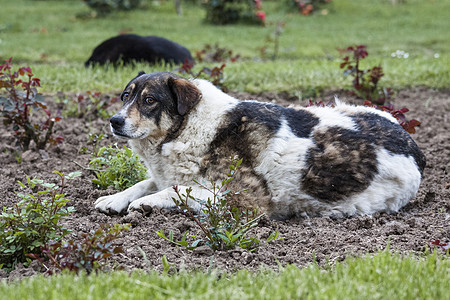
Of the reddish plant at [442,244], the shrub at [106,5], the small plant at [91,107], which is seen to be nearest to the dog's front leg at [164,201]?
the reddish plant at [442,244]

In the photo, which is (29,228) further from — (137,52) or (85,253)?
(137,52)

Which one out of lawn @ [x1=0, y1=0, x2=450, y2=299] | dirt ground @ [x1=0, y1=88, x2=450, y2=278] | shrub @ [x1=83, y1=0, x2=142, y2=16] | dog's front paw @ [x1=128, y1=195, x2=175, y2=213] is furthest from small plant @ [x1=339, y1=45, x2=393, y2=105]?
shrub @ [x1=83, y1=0, x2=142, y2=16]

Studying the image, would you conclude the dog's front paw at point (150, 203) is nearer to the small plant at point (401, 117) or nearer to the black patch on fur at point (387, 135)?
the black patch on fur at point (387, 135)

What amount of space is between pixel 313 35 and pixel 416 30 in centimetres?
391

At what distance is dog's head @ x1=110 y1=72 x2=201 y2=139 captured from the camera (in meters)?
4.17

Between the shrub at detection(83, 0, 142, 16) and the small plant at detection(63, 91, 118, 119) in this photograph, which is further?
the shrub at detection(83, 0, 142, 16)

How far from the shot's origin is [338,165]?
418cm

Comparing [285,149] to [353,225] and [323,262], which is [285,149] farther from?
[323,262]

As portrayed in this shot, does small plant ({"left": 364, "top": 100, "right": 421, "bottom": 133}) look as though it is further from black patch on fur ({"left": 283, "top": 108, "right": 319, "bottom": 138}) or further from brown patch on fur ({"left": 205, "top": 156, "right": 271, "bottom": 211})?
brown patch on fur ({"left": 205, "top": 156, "right": 271, "bottom": 211})

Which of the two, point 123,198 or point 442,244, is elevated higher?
point 442,244

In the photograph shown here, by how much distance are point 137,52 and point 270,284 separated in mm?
7477

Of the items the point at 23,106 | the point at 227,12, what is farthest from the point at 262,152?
the point at 227,12


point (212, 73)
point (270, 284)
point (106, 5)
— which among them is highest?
point (106, 5)

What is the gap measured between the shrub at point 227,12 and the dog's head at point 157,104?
15.4 metres
